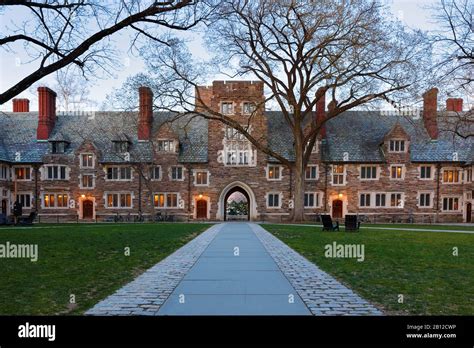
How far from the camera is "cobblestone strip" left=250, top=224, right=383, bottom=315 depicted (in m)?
Answer: 5.66

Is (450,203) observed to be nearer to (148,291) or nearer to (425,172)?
(425,172)

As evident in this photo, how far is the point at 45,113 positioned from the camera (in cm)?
3859

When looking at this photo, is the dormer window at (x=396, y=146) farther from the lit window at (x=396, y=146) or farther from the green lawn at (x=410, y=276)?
the green lawn at (x=410, y=276)

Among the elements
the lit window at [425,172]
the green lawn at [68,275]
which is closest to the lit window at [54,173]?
the green lawn at [68,275]

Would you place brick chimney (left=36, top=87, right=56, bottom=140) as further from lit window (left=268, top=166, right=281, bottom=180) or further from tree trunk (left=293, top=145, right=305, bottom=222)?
tree trunk (left=293, top=145, right=305, bottom=222)

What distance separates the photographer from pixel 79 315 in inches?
206

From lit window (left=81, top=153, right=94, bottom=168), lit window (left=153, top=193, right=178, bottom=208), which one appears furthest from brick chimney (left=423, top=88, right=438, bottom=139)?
lit window (left=81, top=153, right=94, bottom=168)

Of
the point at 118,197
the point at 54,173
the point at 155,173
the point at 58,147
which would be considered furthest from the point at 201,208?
the point at 58,147

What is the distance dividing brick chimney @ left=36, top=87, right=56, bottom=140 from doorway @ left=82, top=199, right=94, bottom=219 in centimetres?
855

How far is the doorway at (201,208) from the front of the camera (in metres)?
37.2

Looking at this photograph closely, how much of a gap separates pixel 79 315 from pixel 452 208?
1581 inches

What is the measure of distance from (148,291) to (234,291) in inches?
64.8

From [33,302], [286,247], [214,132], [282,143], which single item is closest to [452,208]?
[282,143]

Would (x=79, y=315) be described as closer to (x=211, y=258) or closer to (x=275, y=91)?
(x=211, y=258)
